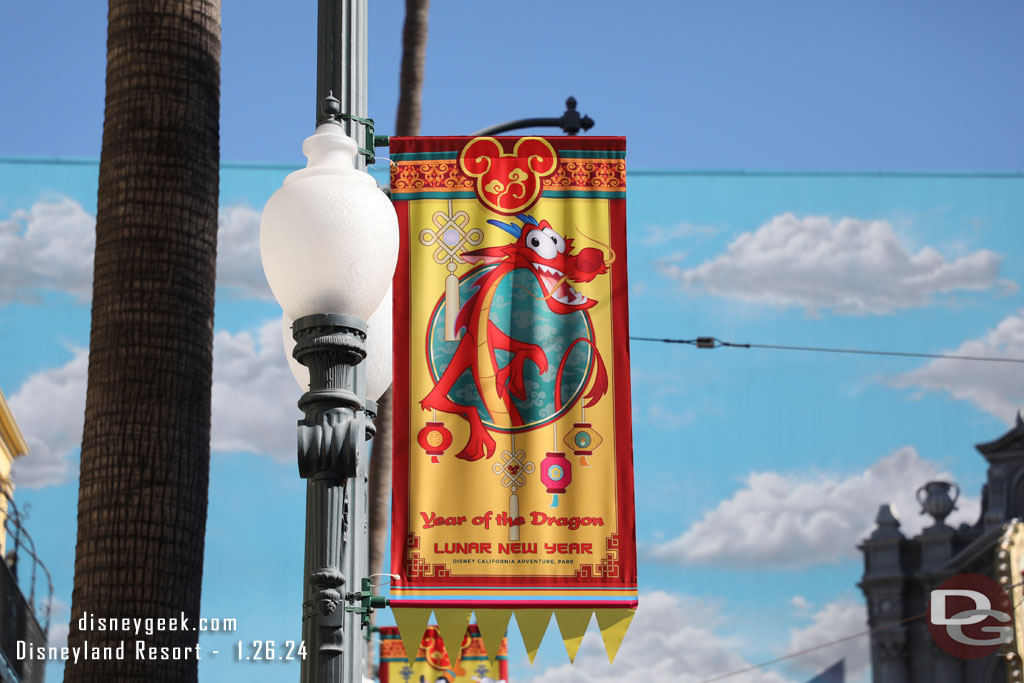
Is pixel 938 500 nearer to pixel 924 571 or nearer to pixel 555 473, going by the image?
pixel 924 571

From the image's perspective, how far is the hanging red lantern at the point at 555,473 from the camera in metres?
6.58

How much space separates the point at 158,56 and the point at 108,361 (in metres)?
1.68

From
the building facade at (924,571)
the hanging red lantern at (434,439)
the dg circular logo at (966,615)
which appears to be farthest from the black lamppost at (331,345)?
the building facade at (924,571)

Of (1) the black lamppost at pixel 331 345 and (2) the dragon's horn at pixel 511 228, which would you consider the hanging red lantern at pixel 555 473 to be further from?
(1) the black lamppost at pixel 331 345

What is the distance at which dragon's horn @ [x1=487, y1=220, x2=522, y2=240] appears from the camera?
693 cm

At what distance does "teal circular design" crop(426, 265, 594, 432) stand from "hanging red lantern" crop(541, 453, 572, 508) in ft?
0.60

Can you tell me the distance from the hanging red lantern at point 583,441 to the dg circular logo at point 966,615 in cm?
3061

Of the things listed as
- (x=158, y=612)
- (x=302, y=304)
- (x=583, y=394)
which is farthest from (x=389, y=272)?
(x=158, y=612)

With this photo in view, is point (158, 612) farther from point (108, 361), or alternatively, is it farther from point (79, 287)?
point (79, 287)

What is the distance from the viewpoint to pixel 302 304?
15.7ft

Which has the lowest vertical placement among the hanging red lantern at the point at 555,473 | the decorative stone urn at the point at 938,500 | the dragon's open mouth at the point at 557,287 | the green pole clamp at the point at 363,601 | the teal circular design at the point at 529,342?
the green pole clamp at the point at 363,601

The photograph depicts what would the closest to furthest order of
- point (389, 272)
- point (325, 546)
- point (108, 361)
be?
1. point (325, 546)
2. point (389, 272)
3. point (108, 361)

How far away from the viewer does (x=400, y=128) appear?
1988 centimetres

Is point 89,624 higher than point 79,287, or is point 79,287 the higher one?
point 79,287
